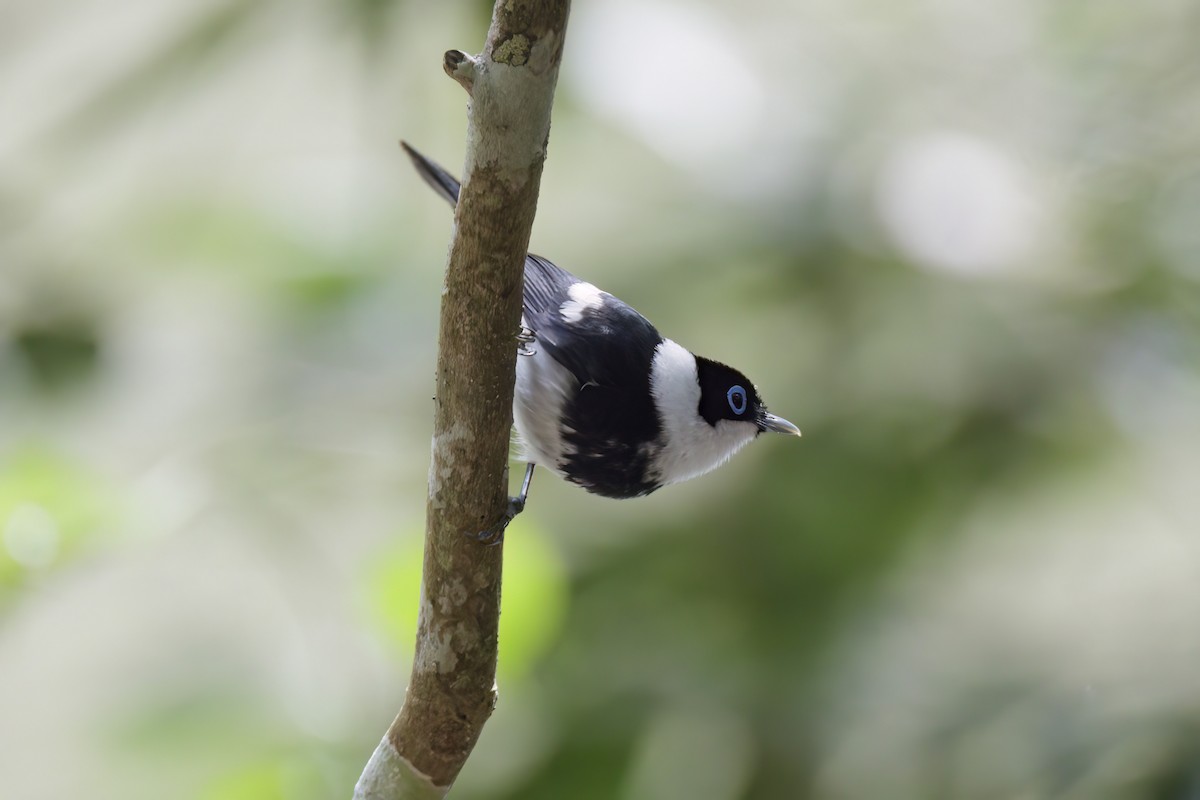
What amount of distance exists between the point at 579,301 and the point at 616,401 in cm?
22

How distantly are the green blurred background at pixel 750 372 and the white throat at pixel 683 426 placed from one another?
1.21 metres

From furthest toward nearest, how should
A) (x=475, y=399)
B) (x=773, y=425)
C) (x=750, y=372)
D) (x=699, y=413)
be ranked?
(x=750, y=372) → (x=773, y=425) → (x=699, y=413) → (x=475, y=399)

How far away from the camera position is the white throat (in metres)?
1.54

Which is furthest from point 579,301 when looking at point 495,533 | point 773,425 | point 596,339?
point 495,533

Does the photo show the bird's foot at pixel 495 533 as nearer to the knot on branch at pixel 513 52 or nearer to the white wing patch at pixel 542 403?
the white wing patch at pixel 542 403

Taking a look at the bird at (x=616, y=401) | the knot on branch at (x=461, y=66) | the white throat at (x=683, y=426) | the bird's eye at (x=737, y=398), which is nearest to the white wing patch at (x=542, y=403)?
the bird at (x=616, y=401)

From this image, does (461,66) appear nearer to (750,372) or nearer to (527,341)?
(527,341)

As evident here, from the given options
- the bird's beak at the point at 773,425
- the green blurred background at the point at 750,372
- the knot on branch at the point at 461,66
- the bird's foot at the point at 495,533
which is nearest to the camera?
the knot on branch at the point at 461,66

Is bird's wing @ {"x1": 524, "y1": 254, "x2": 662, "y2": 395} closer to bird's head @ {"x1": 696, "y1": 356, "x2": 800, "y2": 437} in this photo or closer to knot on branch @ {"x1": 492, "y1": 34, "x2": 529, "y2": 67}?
bird's head @ {"x1": 696, "y1": 356, "x2": 800, "y2": 437}

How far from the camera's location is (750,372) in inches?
134

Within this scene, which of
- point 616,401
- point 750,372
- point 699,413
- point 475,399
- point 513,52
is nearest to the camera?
point 513,52

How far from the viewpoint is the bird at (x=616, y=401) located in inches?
59.4

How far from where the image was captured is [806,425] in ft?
10.4

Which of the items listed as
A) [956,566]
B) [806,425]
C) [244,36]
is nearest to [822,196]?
[806,425]
